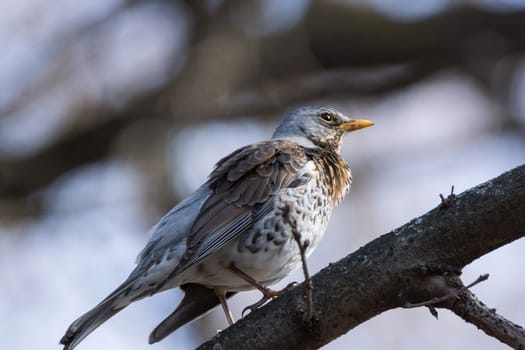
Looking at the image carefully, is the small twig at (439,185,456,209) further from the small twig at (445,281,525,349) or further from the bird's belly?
the bird's belly

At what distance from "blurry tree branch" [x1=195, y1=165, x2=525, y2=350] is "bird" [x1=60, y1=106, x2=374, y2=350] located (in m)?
0.80

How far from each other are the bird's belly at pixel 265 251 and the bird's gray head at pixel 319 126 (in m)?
1.67

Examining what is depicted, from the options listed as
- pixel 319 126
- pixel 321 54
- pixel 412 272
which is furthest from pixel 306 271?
pixel 321 54

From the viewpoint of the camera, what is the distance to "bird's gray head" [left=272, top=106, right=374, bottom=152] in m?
8.07

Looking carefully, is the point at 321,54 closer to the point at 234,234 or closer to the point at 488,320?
the point at 234,234

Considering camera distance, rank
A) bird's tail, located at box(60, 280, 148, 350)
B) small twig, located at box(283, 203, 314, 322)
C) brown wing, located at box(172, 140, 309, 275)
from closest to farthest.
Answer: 1. small twig, located at box(283, 203, 314, 322)
2. bird's tail, located at box(60, 280, 148, 350)
3. brown wing, located at box(172, 140, 309, 275)

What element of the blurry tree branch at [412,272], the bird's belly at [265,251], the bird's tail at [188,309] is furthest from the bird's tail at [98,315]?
the blurry tree branch at [412,272]

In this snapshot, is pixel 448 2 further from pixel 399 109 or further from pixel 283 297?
pixel 283 297

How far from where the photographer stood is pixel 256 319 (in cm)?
502

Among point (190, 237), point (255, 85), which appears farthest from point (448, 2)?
point (190, 237)

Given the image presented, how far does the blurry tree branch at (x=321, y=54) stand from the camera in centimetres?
1267

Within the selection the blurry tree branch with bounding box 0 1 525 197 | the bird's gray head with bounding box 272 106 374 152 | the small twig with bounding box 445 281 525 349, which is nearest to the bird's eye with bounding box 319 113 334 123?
the bird's gray head with bounding box 272 106 374 152

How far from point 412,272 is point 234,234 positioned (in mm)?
1756

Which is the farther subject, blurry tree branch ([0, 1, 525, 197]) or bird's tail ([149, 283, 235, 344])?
blurry tree branch ([0, 1, 525, 197])
